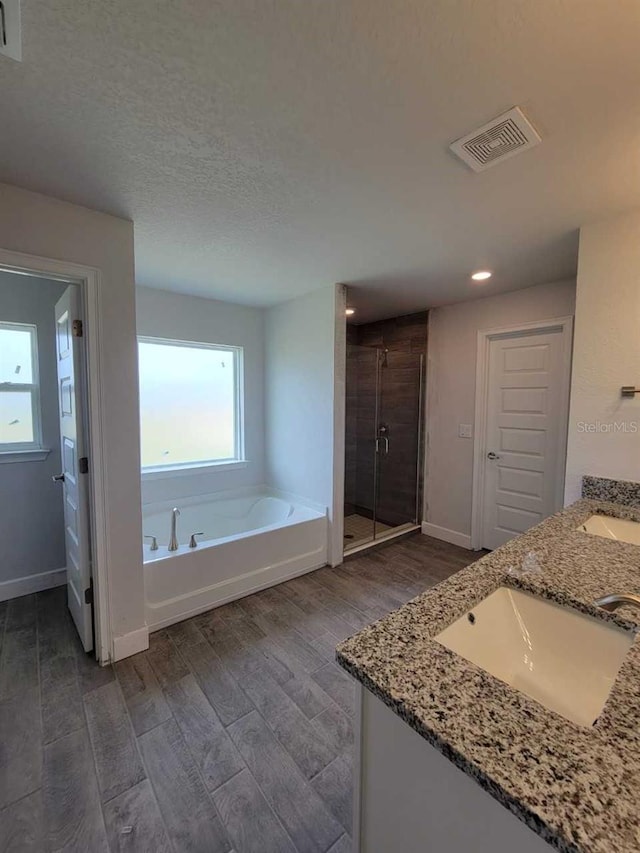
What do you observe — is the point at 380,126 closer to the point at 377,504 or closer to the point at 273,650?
the point at 273,650

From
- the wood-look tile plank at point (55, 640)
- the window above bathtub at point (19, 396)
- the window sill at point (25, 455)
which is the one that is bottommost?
the wood-look tile plank at point (55, 640)

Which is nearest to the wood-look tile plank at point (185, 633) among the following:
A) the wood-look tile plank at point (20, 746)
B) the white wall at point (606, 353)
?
the wood-look tile plank at point (20, 746)

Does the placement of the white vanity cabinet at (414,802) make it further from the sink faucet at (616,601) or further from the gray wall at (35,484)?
the gray wall at (35,484)

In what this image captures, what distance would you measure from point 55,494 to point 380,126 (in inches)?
125

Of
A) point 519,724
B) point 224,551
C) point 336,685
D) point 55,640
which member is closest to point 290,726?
point 336,685

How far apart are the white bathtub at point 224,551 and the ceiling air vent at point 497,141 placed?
250 centimetres

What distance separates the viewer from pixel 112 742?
1508mm

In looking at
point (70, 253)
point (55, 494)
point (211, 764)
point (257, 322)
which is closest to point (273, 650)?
point (211, 764)

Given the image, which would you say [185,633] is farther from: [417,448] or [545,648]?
[417,448]

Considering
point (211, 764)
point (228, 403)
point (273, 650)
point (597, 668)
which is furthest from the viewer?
point (228, 403)

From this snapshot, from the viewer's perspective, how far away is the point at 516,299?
3146 mm

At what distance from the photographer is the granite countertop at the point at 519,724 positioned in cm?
48

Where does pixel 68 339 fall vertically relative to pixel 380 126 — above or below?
below

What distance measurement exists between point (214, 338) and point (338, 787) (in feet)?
10.7
